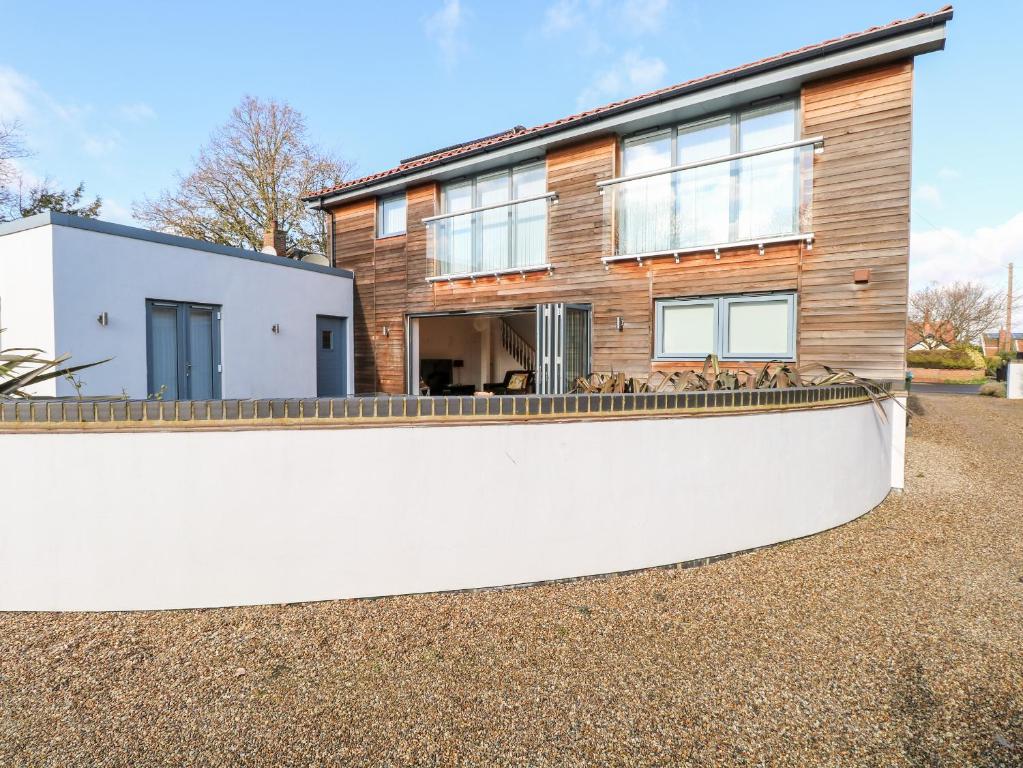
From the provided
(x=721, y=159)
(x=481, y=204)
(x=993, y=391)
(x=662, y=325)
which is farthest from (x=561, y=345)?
(x=993, y=391)

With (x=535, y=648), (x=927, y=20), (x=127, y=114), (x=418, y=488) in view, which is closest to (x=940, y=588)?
(x=535, y=648)

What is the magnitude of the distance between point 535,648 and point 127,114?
2819cm

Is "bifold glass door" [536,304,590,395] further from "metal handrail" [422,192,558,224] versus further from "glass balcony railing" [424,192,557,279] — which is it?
"metal handrail" [422,192,558,224]

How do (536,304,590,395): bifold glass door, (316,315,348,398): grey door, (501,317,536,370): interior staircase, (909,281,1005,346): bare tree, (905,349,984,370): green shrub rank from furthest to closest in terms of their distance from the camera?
(909,281,1005,346): bare tree < (905,349,984,370): green shrub < (501,317,536,370): interior staircase < (316,315,348,398): grey door < (536,304,590,395): bifold glass door

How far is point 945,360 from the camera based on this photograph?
33.1 metres

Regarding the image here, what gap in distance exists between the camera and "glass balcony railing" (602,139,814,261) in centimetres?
752

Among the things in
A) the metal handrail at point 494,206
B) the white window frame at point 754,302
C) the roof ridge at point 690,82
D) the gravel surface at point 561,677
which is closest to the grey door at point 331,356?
the metal handrail at point 494,206

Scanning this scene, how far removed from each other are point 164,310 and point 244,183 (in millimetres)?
15640

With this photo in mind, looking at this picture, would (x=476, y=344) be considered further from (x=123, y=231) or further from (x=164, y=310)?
(x=123, y=231)

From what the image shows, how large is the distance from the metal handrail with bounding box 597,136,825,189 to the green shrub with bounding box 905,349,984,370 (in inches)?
1322

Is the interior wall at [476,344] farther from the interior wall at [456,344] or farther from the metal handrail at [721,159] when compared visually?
the metal handrail at [721,159]

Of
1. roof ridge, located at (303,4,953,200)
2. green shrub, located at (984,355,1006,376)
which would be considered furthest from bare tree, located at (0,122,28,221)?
green shrub, located at (984,355,1006,376)

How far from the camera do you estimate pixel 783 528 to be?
488cm

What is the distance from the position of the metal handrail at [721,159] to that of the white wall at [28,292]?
860 centimetres
